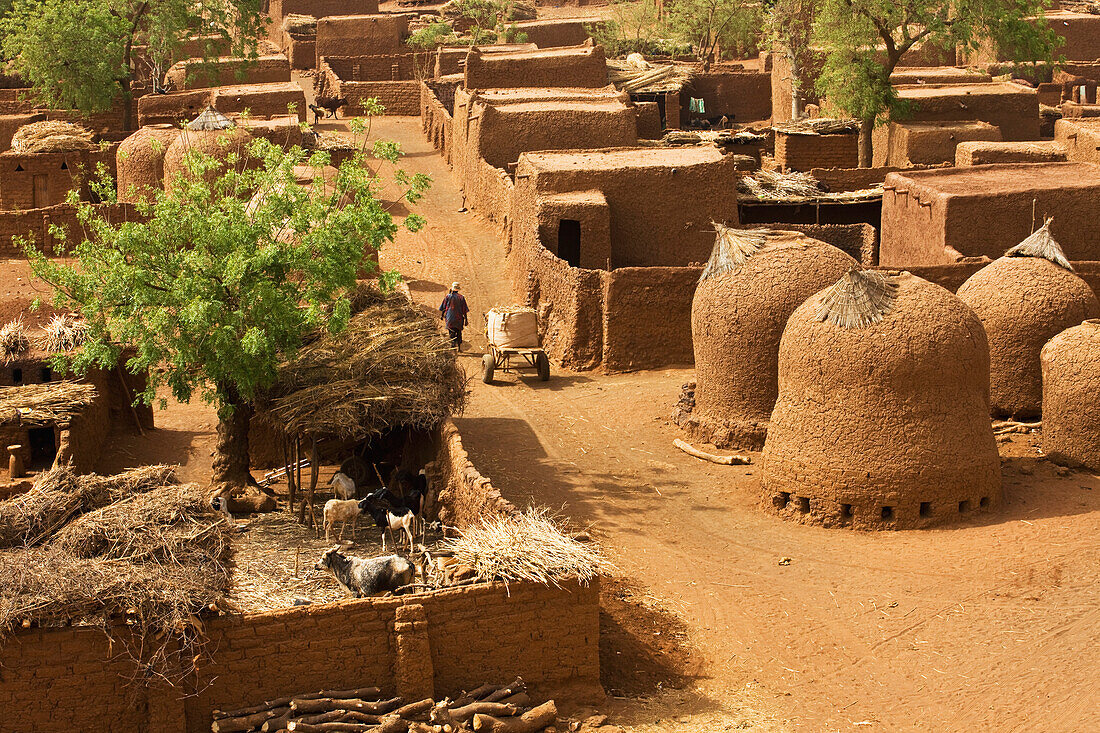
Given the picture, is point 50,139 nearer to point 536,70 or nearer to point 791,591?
point 536,70

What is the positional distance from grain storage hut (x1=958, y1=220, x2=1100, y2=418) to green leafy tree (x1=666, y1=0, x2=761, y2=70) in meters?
29.2

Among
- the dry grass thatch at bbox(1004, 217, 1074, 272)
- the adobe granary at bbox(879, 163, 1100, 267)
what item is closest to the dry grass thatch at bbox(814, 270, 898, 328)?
the dry grass thatch at bbox(1004, 217, 1074, 272)

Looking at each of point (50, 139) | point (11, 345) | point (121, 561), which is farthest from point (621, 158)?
point (121, 561)

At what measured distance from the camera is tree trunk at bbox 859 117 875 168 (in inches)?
1288

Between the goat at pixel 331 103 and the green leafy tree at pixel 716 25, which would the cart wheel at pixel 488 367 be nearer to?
the goat at pixel 331 103

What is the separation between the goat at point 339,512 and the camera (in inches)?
618

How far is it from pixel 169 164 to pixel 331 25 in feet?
64.4

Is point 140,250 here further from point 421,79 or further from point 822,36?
point 421,79

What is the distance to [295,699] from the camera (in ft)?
39.9

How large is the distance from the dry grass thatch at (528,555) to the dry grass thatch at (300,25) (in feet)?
124

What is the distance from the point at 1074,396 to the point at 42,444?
12275 mm

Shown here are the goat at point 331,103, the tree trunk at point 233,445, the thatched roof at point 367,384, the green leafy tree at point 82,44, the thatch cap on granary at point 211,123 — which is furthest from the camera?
the goat at point 331,103

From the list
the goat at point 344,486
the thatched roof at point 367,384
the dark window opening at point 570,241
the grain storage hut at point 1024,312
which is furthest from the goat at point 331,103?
the goat at point 344,486

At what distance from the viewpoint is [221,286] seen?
677 inches
